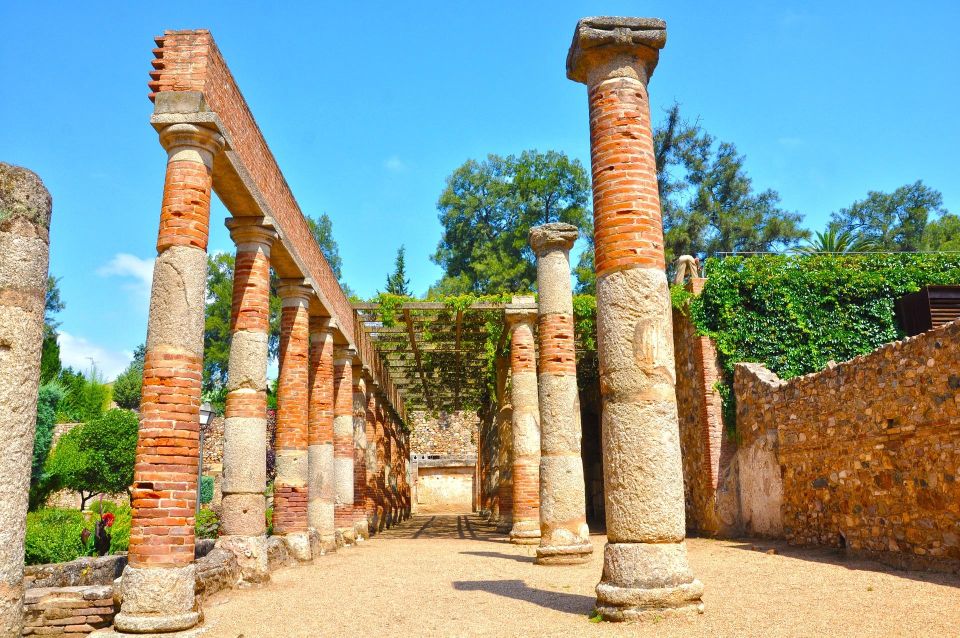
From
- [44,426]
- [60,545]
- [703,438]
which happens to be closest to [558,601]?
[60,545]

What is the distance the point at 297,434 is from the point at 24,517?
729 centimetres

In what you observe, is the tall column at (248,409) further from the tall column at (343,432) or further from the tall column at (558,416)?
the tall column at (343,432)

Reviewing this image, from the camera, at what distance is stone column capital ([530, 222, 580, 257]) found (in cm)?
1092

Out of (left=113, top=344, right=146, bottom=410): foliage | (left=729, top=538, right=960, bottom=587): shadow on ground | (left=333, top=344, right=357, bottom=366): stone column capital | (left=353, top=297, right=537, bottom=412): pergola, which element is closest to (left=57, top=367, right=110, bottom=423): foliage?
(left=113, top=344, right=146, bottom=410): foliage

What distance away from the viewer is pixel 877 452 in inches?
360

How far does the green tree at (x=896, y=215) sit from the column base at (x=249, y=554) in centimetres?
3661

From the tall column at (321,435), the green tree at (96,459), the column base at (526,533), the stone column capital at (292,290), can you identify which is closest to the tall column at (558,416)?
the column base at (526,533)

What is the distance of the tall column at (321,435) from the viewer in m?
13.3

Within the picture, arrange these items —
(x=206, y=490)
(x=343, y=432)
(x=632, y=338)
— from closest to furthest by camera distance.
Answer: (x=632, y=338) < (x=343, y=432) < (x=206, y=490)

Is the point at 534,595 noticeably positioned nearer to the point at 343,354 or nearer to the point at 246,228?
the point at 246,228

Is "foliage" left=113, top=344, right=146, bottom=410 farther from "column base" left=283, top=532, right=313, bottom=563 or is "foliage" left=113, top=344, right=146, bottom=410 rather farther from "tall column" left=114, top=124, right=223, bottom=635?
"tall column" left=114, top=124, right=223, bottom=635

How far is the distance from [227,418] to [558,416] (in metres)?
4.55

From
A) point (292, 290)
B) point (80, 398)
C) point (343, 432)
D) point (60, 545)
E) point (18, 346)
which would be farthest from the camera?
point (80, 398)

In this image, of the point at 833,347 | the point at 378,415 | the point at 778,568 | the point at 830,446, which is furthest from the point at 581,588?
the point at 378,415
